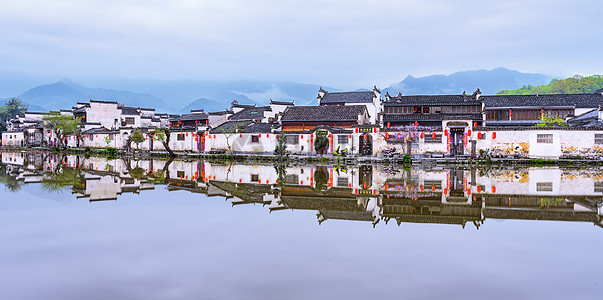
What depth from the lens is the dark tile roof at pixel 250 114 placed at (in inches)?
1919

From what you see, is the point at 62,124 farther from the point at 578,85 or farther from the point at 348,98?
the point at 578,85

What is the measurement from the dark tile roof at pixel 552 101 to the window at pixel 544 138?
1070 centimetres

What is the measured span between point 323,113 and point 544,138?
18.7 m

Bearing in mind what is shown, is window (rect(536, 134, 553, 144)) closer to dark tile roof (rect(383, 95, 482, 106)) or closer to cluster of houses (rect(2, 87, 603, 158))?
cluster of houses (rect(2, 87, 603, 158))

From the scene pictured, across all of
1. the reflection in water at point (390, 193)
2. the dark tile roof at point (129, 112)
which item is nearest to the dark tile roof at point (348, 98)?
the dark tile roof at point (129, 112)

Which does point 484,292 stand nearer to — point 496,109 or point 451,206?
point 451,206

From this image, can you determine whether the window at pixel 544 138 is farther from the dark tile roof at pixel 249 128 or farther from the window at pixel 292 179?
the dark tile roof at pixel 249 128

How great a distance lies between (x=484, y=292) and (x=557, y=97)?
43.6 metres

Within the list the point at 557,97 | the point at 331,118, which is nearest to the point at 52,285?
the point at 331,118

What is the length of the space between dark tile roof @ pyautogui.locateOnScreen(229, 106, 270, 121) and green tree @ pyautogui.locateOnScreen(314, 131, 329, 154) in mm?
12975

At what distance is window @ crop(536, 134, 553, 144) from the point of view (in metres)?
32.4

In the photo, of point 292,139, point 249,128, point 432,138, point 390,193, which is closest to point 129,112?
point 249,128

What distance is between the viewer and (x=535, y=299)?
19.3 ft

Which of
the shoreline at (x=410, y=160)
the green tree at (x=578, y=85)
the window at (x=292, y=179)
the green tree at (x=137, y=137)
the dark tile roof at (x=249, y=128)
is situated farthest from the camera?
the green tree at (x=578, y=85)
